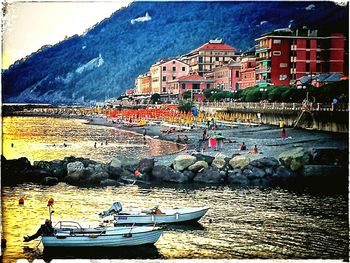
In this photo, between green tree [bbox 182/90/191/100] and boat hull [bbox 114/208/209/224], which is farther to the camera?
green tree [bbox 182/90/191/100]

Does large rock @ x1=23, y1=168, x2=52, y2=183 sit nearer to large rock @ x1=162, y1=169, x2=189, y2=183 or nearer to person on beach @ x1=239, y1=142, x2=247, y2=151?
large rock @ x1=162, y1=169, x2=189, y2=183

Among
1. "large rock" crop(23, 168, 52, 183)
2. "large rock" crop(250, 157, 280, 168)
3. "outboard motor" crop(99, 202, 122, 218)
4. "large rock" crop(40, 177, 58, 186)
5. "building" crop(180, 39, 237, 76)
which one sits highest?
"building" crop(180, 39, 237, 76)

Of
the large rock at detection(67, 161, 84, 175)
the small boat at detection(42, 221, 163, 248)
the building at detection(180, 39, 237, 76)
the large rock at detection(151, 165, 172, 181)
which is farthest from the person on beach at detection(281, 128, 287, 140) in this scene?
the large rock at detection(67, 161, 84, 175)

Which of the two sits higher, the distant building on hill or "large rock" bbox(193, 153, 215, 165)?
the distant building on hill

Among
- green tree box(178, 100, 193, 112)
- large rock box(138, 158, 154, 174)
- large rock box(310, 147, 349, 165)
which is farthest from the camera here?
green tree box(178, 100, 193, 112)

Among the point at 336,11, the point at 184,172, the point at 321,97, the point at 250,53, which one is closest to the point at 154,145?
the point at 184,172

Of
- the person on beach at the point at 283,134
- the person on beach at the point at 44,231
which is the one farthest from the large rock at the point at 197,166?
the person on beach at the point at 44,231

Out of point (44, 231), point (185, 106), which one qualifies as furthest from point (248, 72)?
point (44, 231)

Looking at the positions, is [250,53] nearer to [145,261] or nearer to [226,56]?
[226,56]

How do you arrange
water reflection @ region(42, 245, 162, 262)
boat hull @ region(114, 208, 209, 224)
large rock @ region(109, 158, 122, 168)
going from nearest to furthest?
water reflection @ region(42, 245, 162, 262), boat hull @ region(114, 208, 209, 224), large rock @ region(109, 158, 122, 168)
